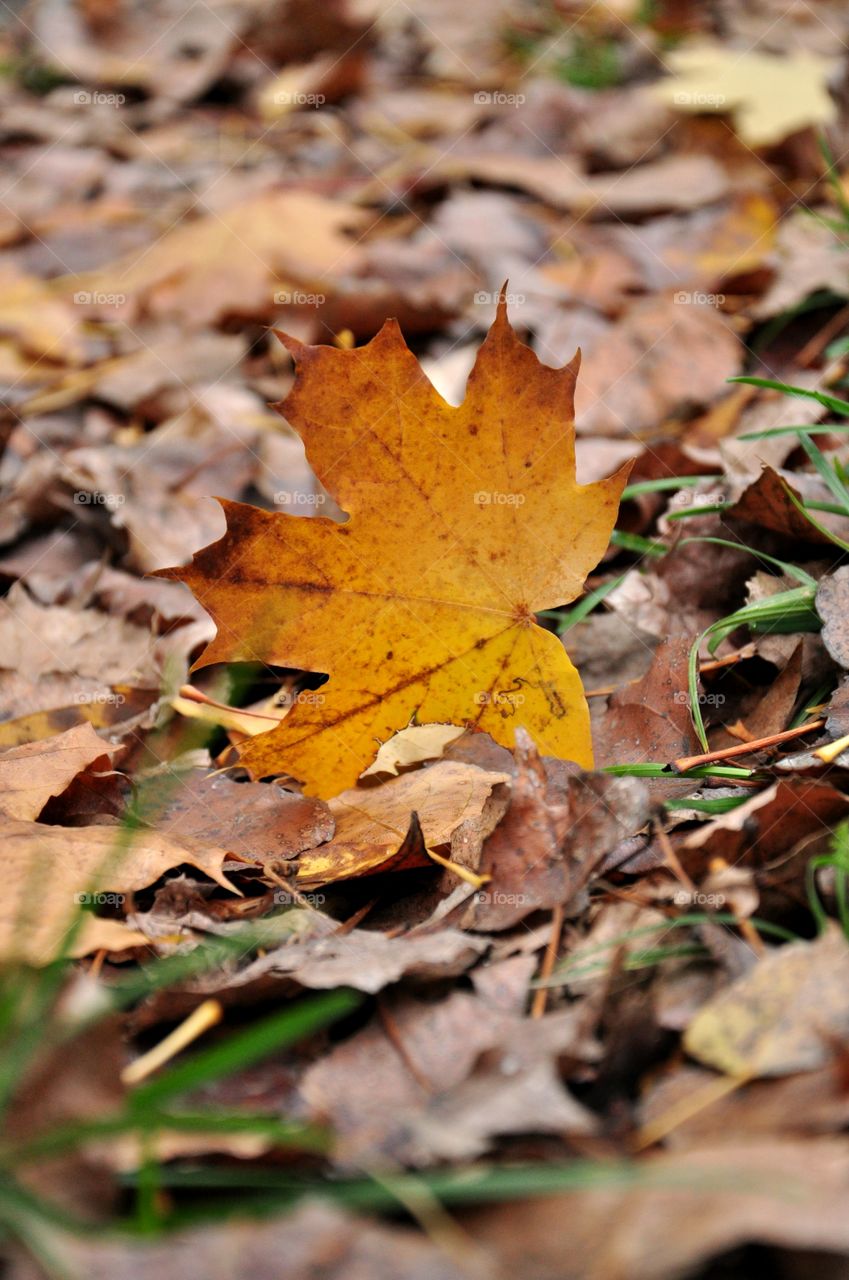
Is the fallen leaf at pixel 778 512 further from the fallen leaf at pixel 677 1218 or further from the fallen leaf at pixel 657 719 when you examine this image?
the fallen leaf at pixel 677 1218

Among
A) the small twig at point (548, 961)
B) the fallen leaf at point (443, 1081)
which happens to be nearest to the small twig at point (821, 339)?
the small twig at point (548, 961)

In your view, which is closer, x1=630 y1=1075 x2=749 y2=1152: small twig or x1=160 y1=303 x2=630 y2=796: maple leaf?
x1=630 y1=1075 x2=749 y2=1152: small twig

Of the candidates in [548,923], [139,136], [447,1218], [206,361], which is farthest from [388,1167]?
[139,136]

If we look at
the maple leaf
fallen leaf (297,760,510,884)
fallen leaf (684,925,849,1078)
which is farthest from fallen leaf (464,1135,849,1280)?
the maple leaf

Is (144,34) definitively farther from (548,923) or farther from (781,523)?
(548,923)

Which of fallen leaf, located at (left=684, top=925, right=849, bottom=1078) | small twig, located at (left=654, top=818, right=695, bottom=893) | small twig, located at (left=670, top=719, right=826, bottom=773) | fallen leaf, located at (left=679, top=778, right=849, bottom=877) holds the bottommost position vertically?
small twig, located at (left=670, top=719, right=826, bottom=773)

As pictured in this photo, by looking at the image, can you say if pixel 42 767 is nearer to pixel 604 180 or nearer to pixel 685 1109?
pixel 685 1109

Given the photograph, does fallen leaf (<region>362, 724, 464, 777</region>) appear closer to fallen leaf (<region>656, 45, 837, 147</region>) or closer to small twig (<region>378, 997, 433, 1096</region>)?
small twig (<region>378, 997, 433, 1096</region>)
